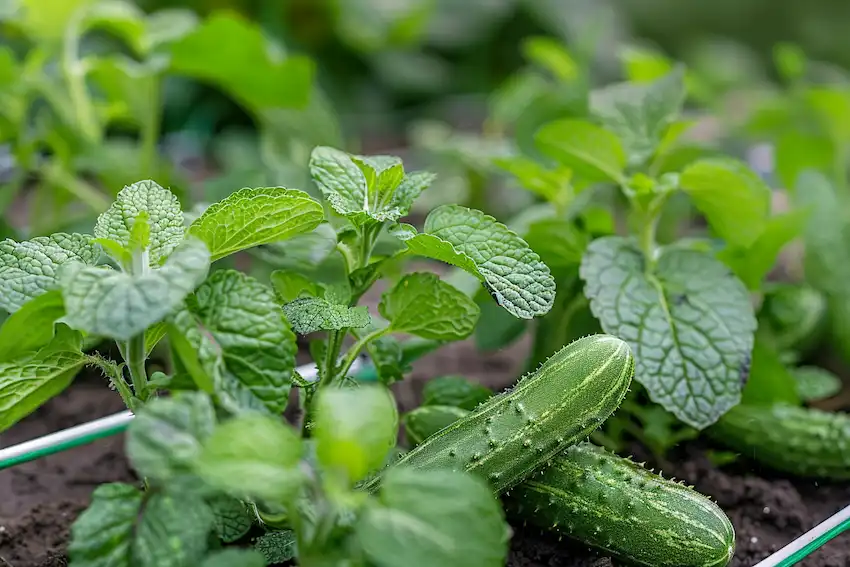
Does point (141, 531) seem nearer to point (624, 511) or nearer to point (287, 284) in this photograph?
point (287, 284)

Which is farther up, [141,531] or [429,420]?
[141,531]

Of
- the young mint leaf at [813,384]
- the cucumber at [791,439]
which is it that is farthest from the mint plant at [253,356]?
the young mint leaf at [813,384]

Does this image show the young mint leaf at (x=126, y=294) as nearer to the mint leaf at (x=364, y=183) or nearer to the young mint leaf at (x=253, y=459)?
the young mint leaf at (x=253, y=459)

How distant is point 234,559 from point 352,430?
A: 17 cm

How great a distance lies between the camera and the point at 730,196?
52.9 inches

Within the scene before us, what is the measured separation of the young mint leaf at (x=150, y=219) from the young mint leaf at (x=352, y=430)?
29cm

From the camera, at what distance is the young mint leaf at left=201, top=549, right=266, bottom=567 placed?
2.65 feet

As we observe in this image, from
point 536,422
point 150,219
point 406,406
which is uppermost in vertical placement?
point 150,219

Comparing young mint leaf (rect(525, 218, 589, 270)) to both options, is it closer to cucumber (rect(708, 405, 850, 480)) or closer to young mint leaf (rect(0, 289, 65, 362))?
cucumber (rect(708, 405, 850, 480))

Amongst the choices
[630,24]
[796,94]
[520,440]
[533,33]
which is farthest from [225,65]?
[630,24]

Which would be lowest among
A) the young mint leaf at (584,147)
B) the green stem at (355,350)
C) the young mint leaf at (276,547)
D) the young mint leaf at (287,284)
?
the young mint leaf at (276,547)

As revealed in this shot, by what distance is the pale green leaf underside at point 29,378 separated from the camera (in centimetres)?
96

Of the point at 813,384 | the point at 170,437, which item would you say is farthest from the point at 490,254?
the point at 813,384

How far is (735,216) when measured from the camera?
1381 mm
